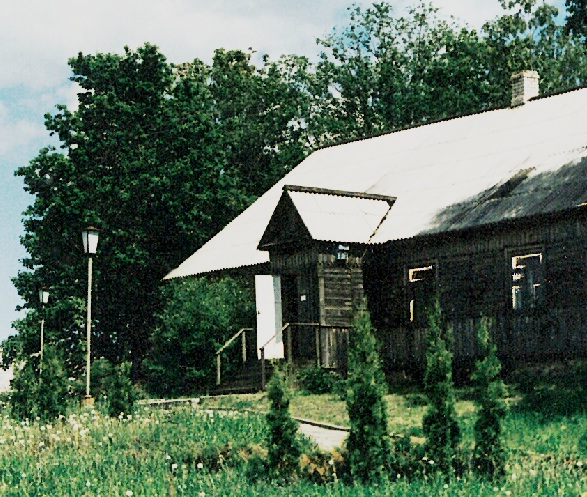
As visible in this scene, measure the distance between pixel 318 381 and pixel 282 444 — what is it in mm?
11443

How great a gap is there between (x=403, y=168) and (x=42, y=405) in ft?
52.3

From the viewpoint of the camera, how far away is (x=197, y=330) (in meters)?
32.4

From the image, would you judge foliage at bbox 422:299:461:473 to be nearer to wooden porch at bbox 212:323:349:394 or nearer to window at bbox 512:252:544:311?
window at bbox 512:252:544:311

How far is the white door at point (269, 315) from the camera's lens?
29.6m

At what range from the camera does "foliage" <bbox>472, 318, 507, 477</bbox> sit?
15.5 m

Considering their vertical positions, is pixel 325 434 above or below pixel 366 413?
below

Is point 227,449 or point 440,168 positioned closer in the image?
point 227,449

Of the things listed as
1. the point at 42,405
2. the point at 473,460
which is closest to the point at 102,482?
the point at 473,460

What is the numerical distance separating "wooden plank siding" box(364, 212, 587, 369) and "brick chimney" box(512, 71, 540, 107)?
7865 millimetres

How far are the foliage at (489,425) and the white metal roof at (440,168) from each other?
34.2 ft

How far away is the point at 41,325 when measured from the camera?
41.1 metres

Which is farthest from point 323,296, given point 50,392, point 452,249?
point 50,392

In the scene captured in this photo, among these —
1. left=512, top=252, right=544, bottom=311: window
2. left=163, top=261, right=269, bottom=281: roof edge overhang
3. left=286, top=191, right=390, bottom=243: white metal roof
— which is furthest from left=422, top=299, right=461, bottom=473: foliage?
left=163, top=261, right=269, bottom=281: roof edge overhang

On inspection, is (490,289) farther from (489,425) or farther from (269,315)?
(489,425)
